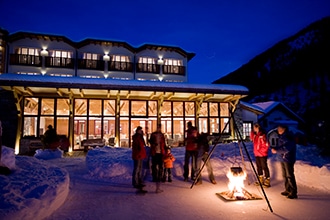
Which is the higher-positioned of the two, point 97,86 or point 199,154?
point 97,86

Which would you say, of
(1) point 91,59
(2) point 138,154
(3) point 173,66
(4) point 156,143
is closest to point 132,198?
(2) point 138,154

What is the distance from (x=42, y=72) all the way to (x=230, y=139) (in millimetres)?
17907

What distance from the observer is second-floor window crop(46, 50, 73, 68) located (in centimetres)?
2079

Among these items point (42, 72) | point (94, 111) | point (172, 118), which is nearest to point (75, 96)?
point (94, 111)

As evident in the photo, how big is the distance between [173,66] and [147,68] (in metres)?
3.04

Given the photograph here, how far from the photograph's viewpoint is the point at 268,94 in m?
50.8

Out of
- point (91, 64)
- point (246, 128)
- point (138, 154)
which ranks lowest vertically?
point (138, 154)

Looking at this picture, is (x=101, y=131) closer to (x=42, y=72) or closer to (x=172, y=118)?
(x=172, y=118)

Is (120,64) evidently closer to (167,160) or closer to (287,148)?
(167,160)

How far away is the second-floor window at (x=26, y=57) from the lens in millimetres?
19750

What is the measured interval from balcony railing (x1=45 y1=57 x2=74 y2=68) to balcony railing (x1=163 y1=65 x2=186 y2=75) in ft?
31.6

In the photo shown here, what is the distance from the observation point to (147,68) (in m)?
23.6

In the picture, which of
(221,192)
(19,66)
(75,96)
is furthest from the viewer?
(19,66)

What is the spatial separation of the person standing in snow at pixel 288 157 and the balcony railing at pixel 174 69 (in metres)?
19.8
